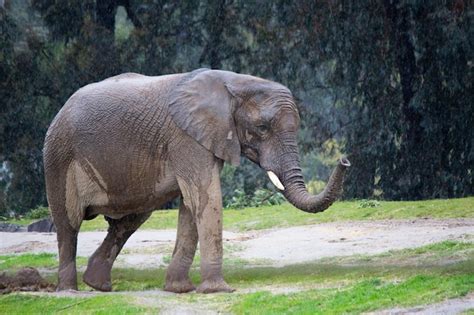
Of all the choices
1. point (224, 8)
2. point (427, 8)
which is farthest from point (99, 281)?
point (224, 8)

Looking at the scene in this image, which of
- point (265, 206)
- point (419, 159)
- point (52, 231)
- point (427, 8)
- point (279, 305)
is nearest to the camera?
point (279, 305)

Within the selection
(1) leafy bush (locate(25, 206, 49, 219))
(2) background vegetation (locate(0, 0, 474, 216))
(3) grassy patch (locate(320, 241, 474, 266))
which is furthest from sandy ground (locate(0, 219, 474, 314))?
(2) background vegetation (locate(0, 0, 474, 216))

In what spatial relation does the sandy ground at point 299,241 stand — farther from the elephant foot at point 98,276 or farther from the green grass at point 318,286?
the elephant foot at point 98,276

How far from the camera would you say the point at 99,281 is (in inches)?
620

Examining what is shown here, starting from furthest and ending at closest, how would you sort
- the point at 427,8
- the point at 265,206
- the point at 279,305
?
the point at 427,8 → the point at 265,206 → the point at 279,305

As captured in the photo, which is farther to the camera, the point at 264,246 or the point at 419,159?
the point at 419,159

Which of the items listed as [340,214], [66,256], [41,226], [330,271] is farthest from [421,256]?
[41,226]

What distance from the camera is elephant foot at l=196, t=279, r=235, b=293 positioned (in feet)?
47.0

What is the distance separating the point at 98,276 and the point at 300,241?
3.77 meters

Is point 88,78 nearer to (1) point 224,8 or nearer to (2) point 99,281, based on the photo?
(1) point 224,8

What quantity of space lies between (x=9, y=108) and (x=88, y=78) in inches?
77.0

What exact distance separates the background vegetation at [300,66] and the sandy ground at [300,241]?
8.60m

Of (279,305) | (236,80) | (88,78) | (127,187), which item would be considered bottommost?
(279,305)

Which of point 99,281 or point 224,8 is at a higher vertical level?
point 224,8
